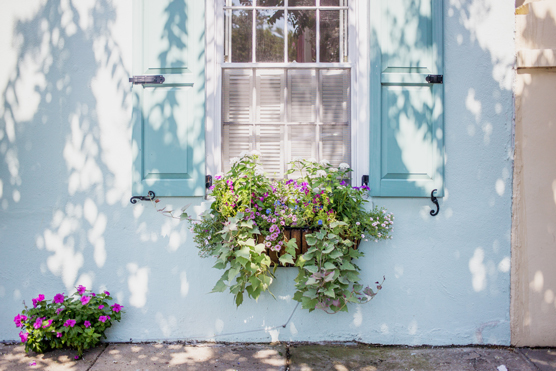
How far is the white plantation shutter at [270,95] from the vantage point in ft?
10.3

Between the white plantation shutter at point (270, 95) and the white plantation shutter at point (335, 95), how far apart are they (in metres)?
0.33

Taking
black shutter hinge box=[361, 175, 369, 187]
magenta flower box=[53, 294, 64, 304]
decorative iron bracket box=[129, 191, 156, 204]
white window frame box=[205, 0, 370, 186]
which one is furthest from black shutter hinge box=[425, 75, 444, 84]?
magenta flower box=[53, 294, 64, 304]

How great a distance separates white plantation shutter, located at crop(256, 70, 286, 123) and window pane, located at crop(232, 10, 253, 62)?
185 millimetres

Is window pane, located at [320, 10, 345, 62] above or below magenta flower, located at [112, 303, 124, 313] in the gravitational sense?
above

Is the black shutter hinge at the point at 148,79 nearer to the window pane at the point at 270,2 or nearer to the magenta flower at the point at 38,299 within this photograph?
the window pane at the point at 270,2

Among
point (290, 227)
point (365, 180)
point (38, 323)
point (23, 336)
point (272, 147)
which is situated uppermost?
point (272, 147)

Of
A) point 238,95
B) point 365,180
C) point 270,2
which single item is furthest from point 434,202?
point 270,2

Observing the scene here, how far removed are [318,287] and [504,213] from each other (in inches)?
60.7

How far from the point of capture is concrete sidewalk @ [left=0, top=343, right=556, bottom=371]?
266cm

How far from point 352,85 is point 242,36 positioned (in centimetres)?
97

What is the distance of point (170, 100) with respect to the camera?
2939 millimetres

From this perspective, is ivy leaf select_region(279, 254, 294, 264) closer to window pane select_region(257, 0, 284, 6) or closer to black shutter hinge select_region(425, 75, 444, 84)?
black shutter hinge select_region(425, 75, 444, 84)

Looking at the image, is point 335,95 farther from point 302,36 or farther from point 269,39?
point 269,39

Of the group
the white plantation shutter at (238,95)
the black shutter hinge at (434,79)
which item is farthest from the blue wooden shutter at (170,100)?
the black shutter hinge at (434,79)
